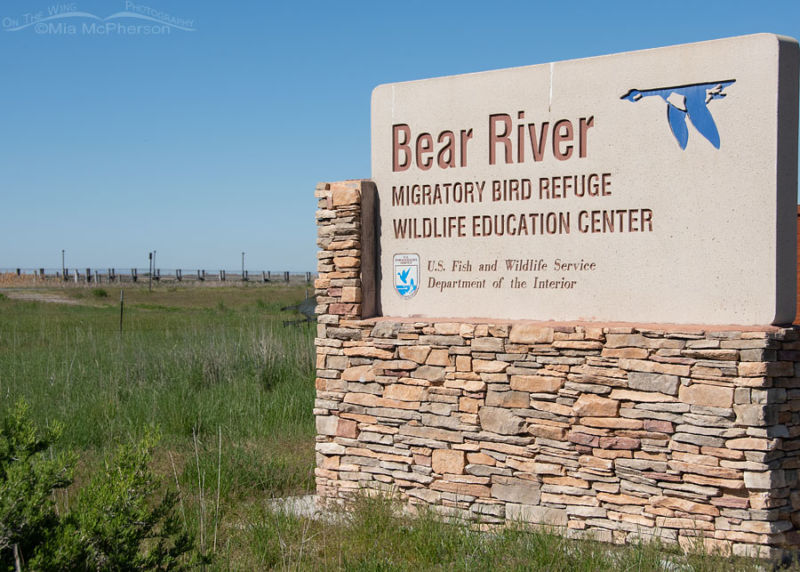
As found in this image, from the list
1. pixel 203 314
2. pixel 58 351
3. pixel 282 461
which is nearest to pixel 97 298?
pixel 203 314

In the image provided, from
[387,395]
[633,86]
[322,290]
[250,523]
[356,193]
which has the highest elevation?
[633,86]

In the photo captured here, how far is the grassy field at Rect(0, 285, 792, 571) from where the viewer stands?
5.27m

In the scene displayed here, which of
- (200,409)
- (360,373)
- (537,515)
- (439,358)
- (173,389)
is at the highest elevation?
(439,358)

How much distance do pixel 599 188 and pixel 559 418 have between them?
1.85m

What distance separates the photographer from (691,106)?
5.64 metres

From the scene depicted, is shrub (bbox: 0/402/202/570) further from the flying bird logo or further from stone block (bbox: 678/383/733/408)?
the flying bird logo

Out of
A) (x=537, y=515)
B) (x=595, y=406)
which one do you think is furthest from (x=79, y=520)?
(x=595, y=406)

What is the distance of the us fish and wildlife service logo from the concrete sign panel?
0.6 inches

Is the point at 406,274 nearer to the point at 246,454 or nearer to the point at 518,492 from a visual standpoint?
the point at 518,492

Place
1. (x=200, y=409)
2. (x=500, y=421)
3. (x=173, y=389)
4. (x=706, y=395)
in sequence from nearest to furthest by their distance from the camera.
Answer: (x=706, y=395), (x=500, y=421), (x=200, y=409), (x=173, y=389)

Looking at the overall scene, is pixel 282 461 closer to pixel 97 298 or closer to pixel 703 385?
pixel 703 385

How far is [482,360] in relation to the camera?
632 cm

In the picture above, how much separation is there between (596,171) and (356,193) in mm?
2190

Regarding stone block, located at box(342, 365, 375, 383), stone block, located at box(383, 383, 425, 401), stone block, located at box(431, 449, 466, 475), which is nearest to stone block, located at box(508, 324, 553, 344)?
stone block, located at box(383, 383, 425, 401)
